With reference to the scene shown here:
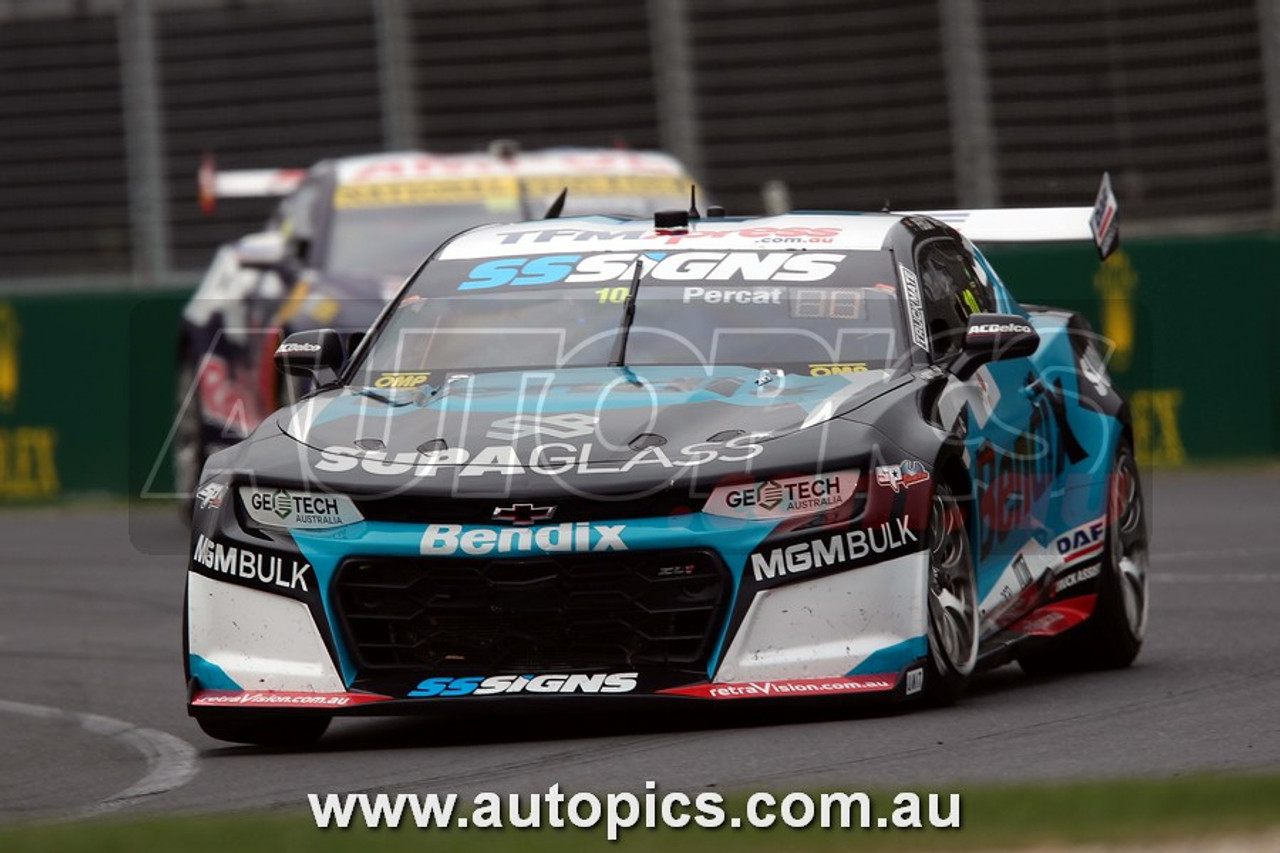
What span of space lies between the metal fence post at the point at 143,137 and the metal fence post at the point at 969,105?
20.1 feet

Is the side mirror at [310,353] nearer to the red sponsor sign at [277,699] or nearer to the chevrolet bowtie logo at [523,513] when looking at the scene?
the red sponsor sign at [277,699]

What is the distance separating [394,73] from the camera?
23.1 meters

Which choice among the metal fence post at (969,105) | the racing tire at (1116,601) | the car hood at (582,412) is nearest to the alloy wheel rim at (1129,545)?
the racing tire at (1116,601)

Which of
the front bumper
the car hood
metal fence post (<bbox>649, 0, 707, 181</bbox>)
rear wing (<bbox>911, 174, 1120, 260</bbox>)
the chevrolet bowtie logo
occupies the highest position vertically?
metal fence post (<bbox>649, 0, 707, 181</bbox>)

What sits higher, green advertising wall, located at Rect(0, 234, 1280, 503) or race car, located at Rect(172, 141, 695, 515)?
race car, located at Rect(172, 141, 695, 515)

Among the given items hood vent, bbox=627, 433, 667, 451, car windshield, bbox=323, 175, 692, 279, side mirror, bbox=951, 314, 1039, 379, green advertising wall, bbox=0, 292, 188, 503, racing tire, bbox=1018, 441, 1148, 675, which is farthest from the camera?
green advertising wall, bbox=0, 292, 188, 503

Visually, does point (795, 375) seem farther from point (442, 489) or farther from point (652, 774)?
point (652, 774)

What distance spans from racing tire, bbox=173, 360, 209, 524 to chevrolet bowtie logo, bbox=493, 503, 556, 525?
29.8ft

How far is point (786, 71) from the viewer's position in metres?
23.4

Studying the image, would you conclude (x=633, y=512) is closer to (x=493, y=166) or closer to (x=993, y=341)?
(x=993, y=341)

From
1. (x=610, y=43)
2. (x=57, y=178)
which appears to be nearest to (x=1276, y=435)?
(x=610, y=43)

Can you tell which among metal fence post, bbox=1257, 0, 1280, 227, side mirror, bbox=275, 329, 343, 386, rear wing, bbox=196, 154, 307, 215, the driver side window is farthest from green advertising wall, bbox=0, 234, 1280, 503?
side mirror, bbox=275, 329, 343, 386

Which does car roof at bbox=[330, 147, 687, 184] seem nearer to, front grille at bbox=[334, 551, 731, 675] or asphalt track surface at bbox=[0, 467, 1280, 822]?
asphalt track surface at bbox=[0, 467, 1280, 822]

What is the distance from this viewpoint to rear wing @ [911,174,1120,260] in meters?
9.77
